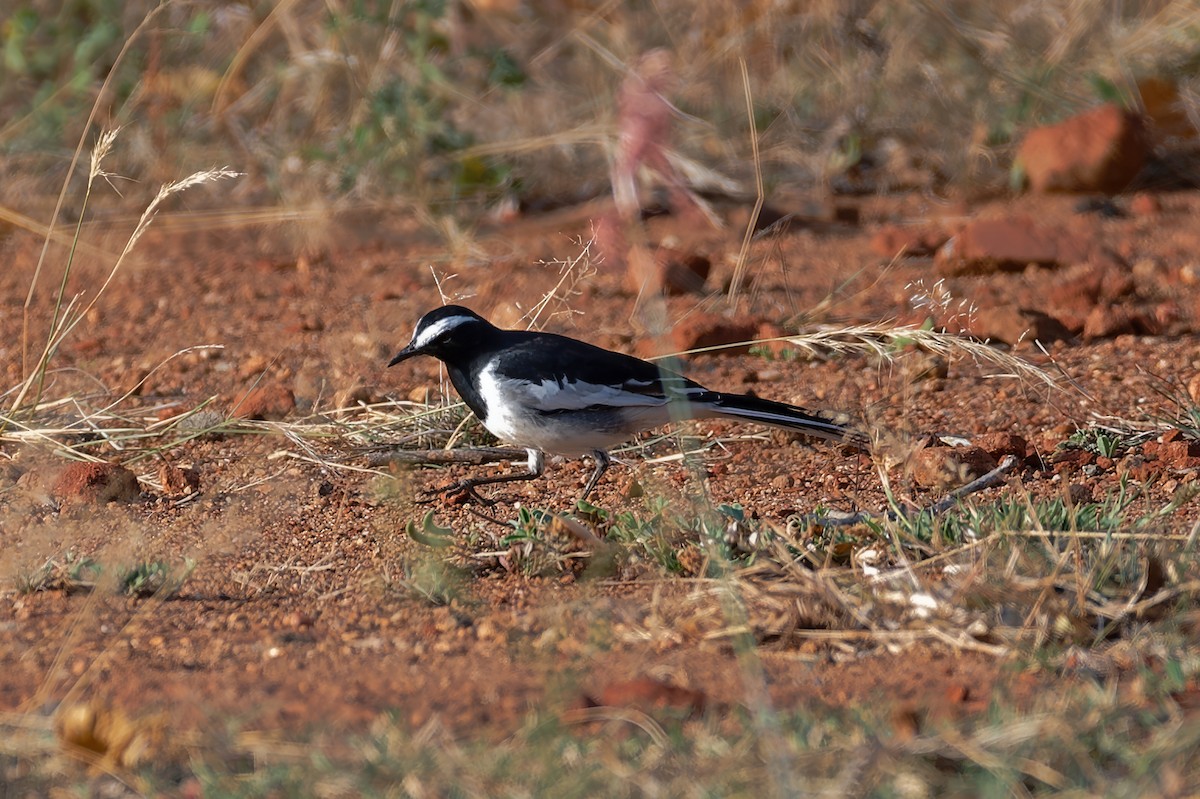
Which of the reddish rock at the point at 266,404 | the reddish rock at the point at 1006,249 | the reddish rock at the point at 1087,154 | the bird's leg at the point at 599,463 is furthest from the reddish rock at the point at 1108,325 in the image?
the reddish rock at the point at 266,404

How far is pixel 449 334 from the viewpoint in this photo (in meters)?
4.82

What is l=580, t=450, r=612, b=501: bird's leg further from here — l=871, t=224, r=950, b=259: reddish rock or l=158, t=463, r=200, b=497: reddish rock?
l=871, t=224, r=950, b=259: reddish rock

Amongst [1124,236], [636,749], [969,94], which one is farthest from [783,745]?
[969,94]

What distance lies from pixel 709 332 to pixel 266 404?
1.74 m

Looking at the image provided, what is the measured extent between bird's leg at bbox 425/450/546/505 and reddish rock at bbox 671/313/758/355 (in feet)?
3.07

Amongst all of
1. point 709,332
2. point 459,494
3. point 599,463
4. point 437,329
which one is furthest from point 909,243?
point 459,494

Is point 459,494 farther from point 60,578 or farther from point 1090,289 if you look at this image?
point 1090,289

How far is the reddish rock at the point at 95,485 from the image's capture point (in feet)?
15.5

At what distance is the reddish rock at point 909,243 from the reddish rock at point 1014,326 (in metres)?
1.05

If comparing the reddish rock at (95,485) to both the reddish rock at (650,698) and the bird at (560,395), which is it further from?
the reddish rock at (650,698)

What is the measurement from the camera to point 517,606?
3746mm

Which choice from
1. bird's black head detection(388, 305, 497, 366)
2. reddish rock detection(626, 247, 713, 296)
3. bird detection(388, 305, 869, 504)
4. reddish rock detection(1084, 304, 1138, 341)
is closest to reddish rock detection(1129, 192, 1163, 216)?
reddish rock detection(1084, 304, 1138, 341)

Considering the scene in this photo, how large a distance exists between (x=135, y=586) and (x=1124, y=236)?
5.31 m

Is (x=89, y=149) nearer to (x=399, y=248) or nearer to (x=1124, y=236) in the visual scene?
(x=399, y=248)
